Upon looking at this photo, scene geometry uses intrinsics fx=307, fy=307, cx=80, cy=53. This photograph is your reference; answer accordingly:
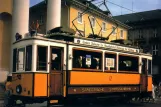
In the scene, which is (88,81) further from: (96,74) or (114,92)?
(114,92)

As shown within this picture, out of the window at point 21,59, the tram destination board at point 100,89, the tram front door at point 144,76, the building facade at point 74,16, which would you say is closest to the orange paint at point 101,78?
the tram destination board at point 100,89

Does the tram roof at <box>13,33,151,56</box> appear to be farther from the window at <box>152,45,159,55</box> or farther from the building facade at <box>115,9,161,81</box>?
the window at <box>152,45,159,55</box>

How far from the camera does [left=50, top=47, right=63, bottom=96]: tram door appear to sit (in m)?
12.8

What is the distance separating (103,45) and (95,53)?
0.93 metres

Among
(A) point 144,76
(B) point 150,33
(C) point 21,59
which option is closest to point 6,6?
(A) point 144,76

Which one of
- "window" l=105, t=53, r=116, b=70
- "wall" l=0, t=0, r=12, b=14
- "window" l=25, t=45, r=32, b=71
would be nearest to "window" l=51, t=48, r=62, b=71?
"window" l=25, t=45, r=32, b=71

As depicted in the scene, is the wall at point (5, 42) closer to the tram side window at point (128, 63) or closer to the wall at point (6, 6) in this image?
the wall at point (6, 6)

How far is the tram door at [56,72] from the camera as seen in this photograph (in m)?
12.8

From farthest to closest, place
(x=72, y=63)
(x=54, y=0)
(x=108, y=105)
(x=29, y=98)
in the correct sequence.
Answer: (x=54, y=0) → (x=108, y=105) → (x=72, y=63) → (x=29, y=98)

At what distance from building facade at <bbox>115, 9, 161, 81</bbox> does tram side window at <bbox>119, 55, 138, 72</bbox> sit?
42.2m

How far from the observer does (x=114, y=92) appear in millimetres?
16406

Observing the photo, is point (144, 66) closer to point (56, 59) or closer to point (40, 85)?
point (56, 59)

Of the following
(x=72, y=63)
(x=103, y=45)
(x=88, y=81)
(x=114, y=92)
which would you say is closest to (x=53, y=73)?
(x=72, y=63)

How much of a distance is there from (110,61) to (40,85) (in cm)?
479
